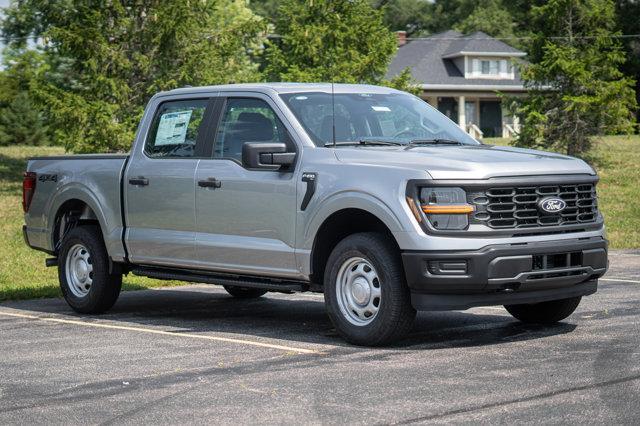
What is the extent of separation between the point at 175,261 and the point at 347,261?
222 cm

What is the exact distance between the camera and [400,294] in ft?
28.9

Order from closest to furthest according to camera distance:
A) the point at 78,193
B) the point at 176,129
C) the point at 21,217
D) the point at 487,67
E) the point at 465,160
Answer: the point at 465,160
the point at 176,129
the point at 78,193
the point at 21,217
the point at 487,67

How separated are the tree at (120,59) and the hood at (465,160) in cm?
2185

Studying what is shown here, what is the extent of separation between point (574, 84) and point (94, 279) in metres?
26.0

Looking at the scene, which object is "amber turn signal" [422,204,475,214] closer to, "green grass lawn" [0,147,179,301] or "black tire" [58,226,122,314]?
"black tire" [58,226,122,314]

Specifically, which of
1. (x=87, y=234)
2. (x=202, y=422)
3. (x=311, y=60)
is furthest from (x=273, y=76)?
(x=202, y=422)

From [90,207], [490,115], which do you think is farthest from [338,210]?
[490,115]

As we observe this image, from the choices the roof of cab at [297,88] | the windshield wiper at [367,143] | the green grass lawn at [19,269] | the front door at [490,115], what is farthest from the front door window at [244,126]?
the front door at [490,115]

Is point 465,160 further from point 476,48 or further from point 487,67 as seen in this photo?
point 487,67

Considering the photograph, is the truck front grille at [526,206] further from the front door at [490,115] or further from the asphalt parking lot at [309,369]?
the front door at [490,115]

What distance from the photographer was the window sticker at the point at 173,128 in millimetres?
11008

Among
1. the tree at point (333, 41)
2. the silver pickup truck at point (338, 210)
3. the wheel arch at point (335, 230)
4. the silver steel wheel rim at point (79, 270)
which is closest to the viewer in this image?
the silver pickup truck at point (338, 210)

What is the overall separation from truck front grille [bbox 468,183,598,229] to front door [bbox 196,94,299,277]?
1666 millimetres

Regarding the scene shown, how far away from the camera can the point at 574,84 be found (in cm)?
3534
